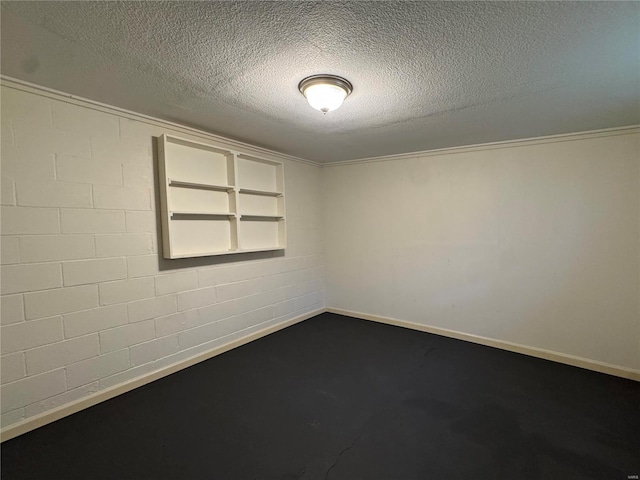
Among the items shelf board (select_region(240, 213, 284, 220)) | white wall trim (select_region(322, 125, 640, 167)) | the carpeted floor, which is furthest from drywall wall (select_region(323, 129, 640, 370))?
shelf board (select_region(240, 213, 284, 220))

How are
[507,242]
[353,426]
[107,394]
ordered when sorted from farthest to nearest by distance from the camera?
[507,242] < [107,394] < [353,426]

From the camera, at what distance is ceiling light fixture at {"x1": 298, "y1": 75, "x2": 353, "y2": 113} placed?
190 cm

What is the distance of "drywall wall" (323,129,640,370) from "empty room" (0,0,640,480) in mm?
26

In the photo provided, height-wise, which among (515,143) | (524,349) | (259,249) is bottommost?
(524,349)

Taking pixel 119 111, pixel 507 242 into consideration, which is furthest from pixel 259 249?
pixel 507 242

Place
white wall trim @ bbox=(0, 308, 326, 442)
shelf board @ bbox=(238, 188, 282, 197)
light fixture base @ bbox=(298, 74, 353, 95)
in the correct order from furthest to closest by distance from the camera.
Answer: shelf board @ bbox=(238, 188, 282, 197)
white wall trim @ bbox=(0, 308, 326, 442)
light fixture base @ bbox=(298, 74, 353, 95)

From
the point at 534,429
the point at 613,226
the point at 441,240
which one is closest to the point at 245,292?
the point at 441,240

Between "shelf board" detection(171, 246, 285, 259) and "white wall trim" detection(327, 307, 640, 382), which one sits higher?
"shelf board" detection(171, 246, 285, 259)

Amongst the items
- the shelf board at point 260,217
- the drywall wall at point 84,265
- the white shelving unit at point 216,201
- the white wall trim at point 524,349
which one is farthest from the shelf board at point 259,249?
the white wall trim at point 524,349

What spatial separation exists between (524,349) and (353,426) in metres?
2.40

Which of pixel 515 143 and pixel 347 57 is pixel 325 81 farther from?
pixel 515 143

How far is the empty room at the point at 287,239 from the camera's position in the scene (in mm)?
1576

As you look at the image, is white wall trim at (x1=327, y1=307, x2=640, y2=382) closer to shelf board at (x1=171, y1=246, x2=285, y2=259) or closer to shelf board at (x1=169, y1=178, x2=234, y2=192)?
shelf board at (x1=171, y1=246, x2=285, y2=259)

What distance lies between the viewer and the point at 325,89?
1934 mm
